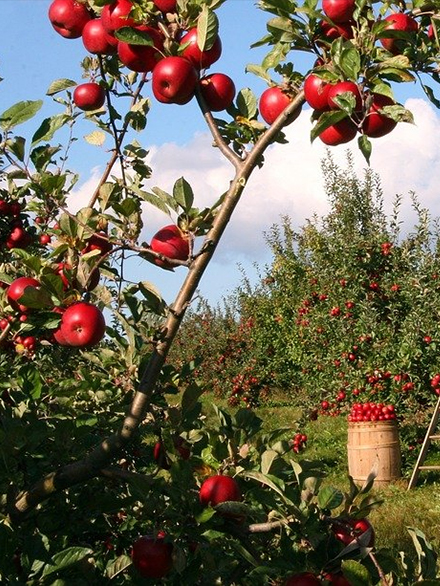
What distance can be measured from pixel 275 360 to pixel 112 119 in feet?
43.3

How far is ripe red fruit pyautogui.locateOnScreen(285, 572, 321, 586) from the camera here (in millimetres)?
1205

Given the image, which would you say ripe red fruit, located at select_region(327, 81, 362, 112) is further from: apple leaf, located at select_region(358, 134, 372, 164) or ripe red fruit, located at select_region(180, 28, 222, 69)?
ripe red fruit, located at select_region(180, 28, 222, 69)

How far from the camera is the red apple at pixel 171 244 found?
132 centimetres

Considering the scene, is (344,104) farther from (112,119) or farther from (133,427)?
(112,119)

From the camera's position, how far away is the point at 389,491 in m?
7.53

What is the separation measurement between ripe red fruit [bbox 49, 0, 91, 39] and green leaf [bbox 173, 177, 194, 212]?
1.49 ft

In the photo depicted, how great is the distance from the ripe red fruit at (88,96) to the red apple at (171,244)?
46 centimetres

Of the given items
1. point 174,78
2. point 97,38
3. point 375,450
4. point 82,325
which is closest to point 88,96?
point 97,38

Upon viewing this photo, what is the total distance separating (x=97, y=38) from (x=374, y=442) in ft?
22.7

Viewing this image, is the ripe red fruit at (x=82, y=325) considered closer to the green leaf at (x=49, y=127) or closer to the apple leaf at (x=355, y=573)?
the green leaf at (x=49, y=127)

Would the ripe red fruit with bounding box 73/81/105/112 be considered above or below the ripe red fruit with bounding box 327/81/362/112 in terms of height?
above

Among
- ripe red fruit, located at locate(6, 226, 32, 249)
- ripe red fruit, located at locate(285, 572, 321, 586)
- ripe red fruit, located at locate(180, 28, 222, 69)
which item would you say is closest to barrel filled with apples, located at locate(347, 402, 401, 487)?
ripe red fruit, located at locate(6, 226, 32, 249)

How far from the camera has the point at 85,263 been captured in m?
1.40

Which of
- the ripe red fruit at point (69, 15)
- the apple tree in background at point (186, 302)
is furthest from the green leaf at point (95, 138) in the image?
the ripe red fruit at point (69, 15)
